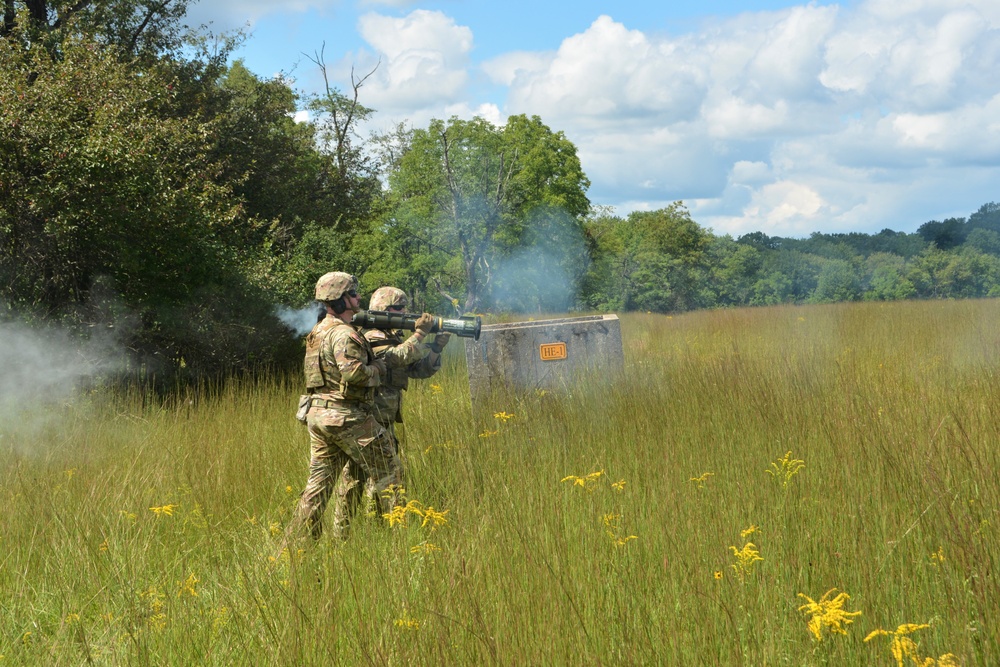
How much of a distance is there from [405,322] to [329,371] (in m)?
0.56

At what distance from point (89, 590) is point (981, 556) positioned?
3853 mm

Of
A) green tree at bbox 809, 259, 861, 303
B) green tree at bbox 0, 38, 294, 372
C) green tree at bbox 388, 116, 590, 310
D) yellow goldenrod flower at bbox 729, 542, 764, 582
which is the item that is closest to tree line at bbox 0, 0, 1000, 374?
green tree at bbox 0, 38, 294, 372

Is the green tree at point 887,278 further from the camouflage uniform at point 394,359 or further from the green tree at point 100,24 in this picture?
the camouflage uniform at point 394,359

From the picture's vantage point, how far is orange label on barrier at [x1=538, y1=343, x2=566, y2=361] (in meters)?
8.38

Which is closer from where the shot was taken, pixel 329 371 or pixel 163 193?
pixel 329 371

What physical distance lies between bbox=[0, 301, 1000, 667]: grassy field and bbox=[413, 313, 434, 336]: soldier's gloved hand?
35.8 inches

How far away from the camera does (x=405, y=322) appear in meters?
5.25

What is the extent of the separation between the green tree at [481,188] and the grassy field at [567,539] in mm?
35246

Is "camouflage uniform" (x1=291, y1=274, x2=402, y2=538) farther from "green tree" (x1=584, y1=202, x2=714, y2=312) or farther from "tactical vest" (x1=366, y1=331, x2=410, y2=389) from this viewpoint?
"green tree" (x1=584, y1=202, x2=714, y2=312)

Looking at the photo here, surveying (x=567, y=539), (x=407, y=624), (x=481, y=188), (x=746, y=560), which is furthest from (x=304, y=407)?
(x=481, y=188)

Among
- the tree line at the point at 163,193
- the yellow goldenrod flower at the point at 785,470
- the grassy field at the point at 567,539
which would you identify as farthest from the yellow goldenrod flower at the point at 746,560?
the tree line at the point at 163,193

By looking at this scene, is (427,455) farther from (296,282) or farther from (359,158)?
(359,158)

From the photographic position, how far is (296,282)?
14.3 metres

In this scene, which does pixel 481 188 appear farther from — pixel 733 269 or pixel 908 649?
pixel 733 269
